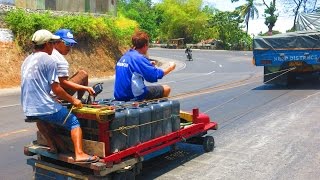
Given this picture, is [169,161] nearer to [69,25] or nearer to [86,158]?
[86,158]

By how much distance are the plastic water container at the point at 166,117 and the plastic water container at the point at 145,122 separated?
13.0 inches

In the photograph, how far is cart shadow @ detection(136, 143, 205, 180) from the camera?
6.09m

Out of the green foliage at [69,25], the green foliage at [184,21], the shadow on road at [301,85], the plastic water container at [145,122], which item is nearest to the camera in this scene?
the plastic water container at [145,122]

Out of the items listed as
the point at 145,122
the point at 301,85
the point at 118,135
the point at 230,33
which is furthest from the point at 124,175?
the point at 230,33

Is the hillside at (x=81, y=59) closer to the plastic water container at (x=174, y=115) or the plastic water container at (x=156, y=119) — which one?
the plastic water container at (x=174, y=115)

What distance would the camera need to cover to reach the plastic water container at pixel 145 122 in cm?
549

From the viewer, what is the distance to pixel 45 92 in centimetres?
487

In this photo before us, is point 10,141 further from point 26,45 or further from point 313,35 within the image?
point 26,45

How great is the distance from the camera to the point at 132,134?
5.34 m

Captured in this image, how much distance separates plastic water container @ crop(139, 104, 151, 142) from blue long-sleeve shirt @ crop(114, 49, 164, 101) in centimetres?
44

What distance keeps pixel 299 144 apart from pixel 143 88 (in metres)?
3.13

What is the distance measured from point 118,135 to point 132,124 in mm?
303

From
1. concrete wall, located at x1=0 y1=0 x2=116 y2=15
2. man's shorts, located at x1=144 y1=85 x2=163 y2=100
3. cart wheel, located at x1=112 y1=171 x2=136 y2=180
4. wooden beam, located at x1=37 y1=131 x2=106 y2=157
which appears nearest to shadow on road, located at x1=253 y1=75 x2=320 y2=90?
man's shorts, located at x1=144 y1=85 x2=163 y2=100

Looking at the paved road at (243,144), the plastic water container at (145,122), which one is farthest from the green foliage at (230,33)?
the plastic water container at (145,122)
